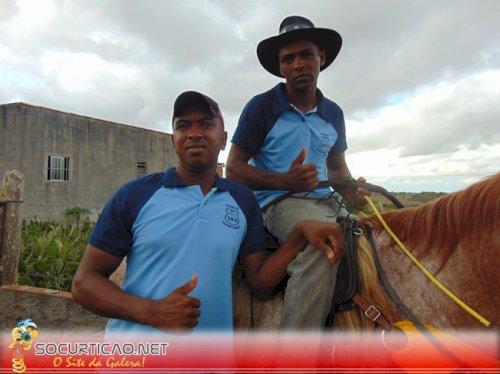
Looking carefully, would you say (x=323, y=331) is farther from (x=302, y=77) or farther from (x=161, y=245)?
(x=302, y=77)

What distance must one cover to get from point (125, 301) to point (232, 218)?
667mm

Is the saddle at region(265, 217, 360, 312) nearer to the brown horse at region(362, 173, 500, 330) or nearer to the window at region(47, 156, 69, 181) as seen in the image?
the brown horse at region(362, 173, 500, 330)

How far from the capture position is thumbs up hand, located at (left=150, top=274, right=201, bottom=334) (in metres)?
1.67

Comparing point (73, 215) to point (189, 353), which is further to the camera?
point (73, 215)

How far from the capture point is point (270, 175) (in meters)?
2.47

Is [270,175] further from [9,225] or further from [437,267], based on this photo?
[9,225]

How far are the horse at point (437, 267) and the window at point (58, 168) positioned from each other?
16.6 m

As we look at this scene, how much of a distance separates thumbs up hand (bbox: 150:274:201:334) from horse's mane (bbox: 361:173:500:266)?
1.23 m

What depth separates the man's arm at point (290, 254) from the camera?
197cm

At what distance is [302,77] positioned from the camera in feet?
8.65

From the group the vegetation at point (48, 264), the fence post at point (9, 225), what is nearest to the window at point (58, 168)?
the vegetation at point (48, 264)

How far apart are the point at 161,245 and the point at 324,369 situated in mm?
1023

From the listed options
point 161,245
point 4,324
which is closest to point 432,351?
point 161,245

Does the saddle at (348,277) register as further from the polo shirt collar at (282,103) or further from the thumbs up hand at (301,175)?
the polo shirt collar at (282,103)
